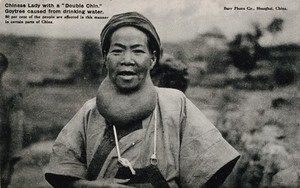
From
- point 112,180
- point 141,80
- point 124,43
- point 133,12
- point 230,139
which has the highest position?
point 133,12

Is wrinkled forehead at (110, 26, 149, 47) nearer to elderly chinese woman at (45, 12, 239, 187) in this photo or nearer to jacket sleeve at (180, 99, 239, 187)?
elderly chinese woman at (45, 12, 239, 187)

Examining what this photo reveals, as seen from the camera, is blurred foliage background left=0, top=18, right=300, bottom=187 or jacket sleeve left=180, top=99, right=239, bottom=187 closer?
jacket sleeve left=180, top=99, right=239, bottom=187

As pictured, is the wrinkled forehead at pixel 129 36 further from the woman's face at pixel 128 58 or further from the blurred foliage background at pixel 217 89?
the blurred foliage background at pixel 217 89

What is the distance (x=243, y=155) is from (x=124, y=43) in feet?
1.73

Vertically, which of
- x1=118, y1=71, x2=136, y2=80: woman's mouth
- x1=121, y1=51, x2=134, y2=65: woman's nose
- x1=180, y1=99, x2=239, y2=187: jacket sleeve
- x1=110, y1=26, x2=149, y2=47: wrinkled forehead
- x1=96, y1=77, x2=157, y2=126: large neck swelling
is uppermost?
x1=110, y1=26, x2=149, y2=47: wrinkled forehead

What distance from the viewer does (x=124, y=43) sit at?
1.69 m

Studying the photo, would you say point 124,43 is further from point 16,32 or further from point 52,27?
point 16,32

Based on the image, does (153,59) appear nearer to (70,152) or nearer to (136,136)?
(136,136)

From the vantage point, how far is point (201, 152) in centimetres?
166

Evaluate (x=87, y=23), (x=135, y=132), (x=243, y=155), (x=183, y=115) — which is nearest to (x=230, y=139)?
(x=243, y=155)

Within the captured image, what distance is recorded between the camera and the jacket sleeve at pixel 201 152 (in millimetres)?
1646

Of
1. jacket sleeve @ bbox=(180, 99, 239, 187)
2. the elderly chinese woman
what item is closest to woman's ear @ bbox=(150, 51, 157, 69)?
the elderly chinese woman

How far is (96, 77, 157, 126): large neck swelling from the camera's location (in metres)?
1.69

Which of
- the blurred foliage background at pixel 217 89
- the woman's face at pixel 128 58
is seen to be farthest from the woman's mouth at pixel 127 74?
the blurred foliage background at pixel 217 89
